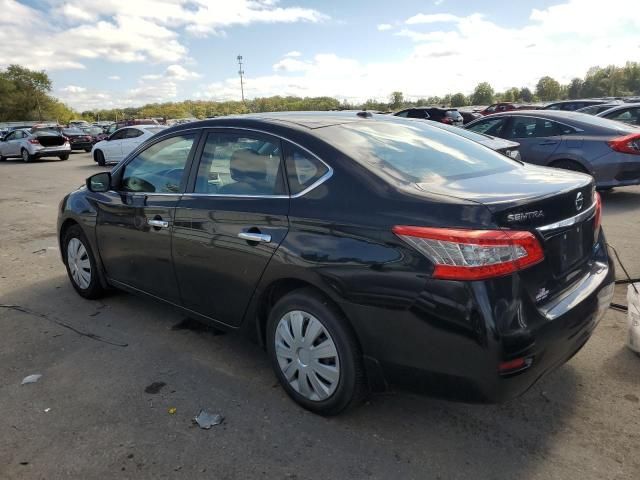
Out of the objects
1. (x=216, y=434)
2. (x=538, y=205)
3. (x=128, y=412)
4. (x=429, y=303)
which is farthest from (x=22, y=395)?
(x=538, y=205)

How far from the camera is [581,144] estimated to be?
819 cm

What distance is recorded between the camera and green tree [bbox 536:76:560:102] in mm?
99750

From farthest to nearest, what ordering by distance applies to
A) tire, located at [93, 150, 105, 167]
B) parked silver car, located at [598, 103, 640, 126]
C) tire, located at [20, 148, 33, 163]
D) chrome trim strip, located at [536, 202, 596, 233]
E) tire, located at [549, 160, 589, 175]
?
tire, located at [20, 148, 33, 163], tire, located at [93, 150, 105, 167], parked silver car, located at [598, 103, 640, 126], tire, located at [549, 160, 589, 175], chrome trim strip, located at [536, 202, 596, 233]

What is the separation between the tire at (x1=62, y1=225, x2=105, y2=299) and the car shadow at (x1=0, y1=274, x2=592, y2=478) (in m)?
0.77

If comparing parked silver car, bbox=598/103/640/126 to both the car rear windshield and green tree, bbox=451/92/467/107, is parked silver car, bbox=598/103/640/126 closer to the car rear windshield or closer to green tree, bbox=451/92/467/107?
the car rear windshield

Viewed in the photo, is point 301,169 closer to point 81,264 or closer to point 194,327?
point 194,327

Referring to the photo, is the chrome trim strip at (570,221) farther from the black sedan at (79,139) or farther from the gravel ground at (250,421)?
the black sedan at (79,139)

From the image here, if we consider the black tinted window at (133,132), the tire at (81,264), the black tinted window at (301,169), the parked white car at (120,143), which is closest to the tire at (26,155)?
the parked white car at (120,143)

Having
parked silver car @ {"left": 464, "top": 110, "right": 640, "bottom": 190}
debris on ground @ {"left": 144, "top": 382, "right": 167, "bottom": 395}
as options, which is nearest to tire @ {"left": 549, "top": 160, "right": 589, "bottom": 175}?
parked silver car @ {"left": 464, "top": 110, "right": 640, "bottom": 190}

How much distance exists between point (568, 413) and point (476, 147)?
1792 millimetres

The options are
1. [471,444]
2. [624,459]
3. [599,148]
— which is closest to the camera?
[624,459]

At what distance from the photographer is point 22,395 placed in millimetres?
3299

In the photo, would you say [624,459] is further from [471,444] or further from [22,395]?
[22,395]

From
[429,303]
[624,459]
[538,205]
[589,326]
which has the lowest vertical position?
[624,459]
